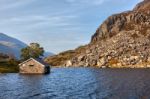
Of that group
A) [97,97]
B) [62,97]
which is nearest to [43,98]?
[62,97]

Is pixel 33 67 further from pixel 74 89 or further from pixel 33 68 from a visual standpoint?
pixel 74 89

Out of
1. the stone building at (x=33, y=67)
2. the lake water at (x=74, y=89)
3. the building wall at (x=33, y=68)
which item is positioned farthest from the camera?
the building wall at (x=33, y=68)

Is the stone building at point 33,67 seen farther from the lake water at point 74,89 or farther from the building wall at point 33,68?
the lake water at point 74,89

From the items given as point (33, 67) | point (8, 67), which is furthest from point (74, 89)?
point (8, 67)

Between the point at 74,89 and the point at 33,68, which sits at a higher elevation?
the point at 33,68

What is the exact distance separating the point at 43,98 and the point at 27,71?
82.3 m

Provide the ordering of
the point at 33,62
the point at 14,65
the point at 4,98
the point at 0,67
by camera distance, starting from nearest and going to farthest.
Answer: the point at 4,98
the point at 33,62
the point at 0,67
the point at 14,65

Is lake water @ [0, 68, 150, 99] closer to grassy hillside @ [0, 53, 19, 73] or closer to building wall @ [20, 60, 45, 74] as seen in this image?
building wall @ [20, 60, 45, 74]

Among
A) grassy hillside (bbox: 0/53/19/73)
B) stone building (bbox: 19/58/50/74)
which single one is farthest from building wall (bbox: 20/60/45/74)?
grassy hillside (bbox: 0/53/19/73)

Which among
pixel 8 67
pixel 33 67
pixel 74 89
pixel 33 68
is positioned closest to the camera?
pixel 74 89

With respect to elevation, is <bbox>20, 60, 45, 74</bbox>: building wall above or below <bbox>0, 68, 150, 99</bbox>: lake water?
above

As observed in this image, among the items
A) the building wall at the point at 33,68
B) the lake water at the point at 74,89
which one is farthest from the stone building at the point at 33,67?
the lake water at the point at 74,89

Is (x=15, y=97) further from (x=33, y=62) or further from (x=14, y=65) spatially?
(x=14, y=65)

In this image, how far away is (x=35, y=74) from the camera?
461 feet
